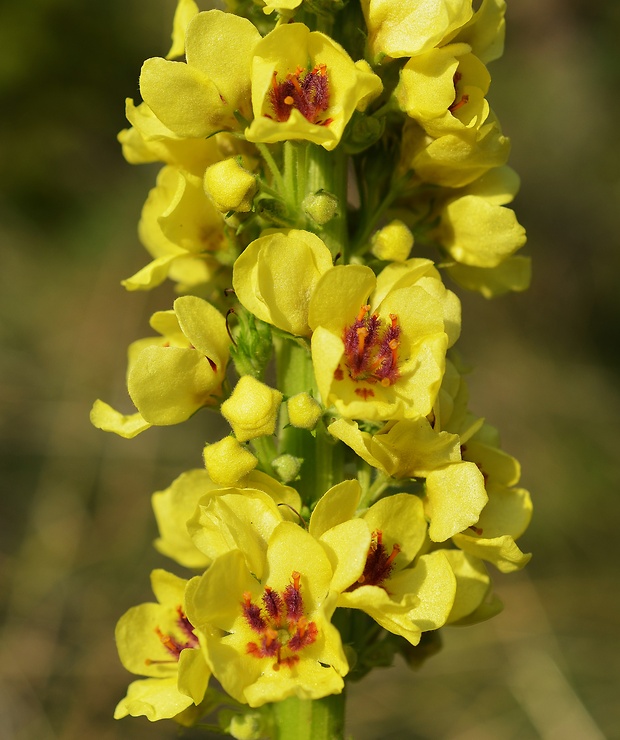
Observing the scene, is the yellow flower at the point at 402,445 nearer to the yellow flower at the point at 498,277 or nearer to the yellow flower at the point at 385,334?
the yellow flower at the point at 385,334

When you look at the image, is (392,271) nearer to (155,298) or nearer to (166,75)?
(166,75)

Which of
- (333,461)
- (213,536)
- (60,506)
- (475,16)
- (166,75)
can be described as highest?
(475,16)

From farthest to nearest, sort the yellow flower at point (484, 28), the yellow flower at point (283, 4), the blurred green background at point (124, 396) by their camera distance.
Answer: the blurred green background at point (124, 396)
the yellow flower at point (484, 28)
the yellow flower at point (283, 4)

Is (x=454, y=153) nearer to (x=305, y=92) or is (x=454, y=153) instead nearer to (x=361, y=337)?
(x=305, y=92)

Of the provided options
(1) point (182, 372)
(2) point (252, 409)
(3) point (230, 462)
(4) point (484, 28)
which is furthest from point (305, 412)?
(4) point (484, 28)

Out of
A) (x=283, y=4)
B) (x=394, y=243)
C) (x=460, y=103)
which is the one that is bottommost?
(x=394, y=243)

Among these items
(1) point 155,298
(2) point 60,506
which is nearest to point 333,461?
(2) point 60,506

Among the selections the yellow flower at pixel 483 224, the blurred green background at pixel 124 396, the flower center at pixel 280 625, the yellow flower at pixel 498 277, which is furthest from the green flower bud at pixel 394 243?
the blurred green background at pixel 124 396
